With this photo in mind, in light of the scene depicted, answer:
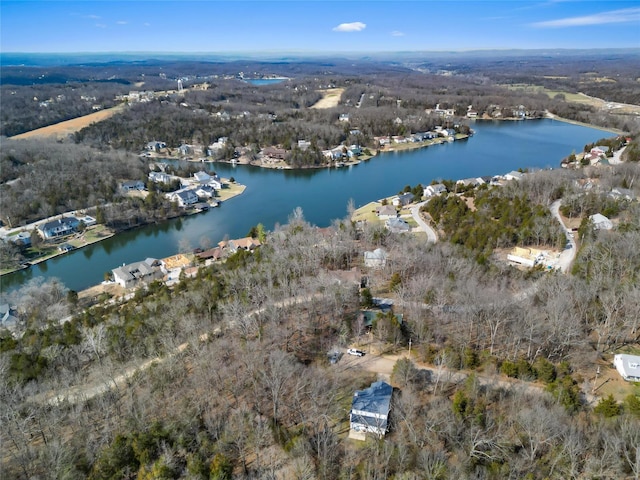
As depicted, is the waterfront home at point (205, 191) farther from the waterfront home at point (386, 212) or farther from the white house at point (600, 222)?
the white house at point (600, 222)

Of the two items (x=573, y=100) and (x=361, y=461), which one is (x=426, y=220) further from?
(x=573, y=100)

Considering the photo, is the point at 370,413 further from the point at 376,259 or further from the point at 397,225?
the point at 397,225

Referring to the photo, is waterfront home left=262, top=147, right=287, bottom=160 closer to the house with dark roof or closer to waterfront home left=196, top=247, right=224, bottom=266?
waterfront home left=196, top=247, right=224, bottom=266

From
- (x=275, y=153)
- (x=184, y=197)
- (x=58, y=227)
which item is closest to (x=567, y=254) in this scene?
(x=184, y=197)

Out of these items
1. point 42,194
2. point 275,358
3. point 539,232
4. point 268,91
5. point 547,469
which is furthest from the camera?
point 268,91

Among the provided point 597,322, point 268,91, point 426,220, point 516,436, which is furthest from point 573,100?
point 516,436

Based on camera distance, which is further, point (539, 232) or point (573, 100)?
point (573, 100)
